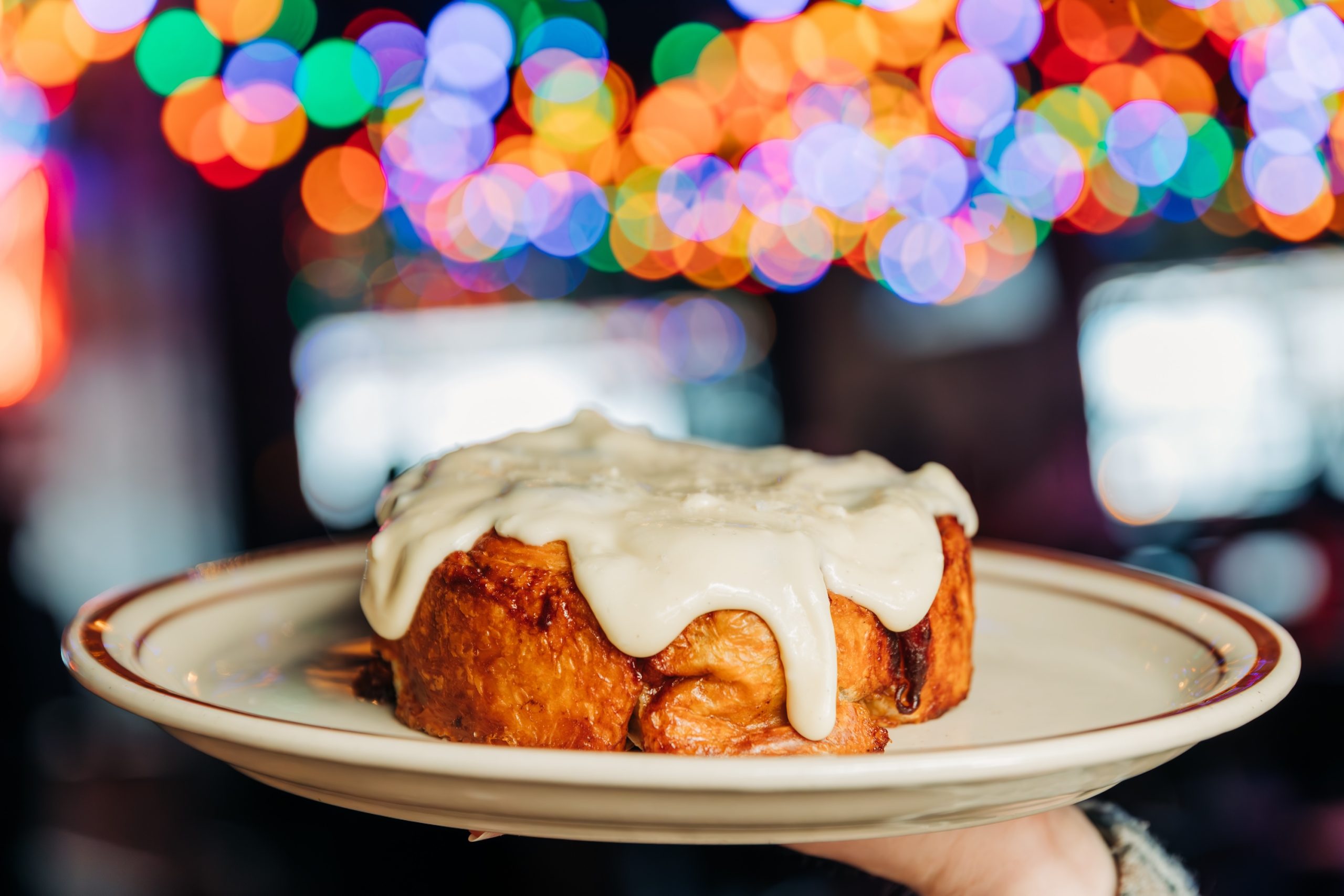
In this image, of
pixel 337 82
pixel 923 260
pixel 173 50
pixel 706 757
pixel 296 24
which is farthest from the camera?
pixel 923 260

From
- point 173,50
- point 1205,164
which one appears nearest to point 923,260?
point 1205,164

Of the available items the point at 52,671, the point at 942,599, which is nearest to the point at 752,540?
the point at 942,599

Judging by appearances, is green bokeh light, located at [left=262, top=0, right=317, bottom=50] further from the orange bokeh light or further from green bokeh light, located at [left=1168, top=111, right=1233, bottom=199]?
green bokeh light, located at [left=1168, top=111, right=1233, bottom=199]

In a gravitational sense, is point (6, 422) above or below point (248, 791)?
above

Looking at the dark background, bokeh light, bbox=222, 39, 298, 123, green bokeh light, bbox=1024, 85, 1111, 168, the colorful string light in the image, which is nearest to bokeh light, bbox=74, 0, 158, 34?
the colorful string light

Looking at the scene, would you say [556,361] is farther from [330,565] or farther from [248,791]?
[330,565]

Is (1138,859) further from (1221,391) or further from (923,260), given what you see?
(923,260)

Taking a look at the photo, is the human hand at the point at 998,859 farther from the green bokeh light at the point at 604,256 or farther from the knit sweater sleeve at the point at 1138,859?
the green bokeh light at the point at 604,256

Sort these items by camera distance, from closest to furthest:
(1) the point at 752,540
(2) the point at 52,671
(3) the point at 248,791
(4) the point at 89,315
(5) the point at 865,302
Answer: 1. (1) the point at 752,540
2. (3) the point at 248,791
3. (2) the point at 52,671
4. (4) the point at 89,315
5. (5) the point at 865,302
